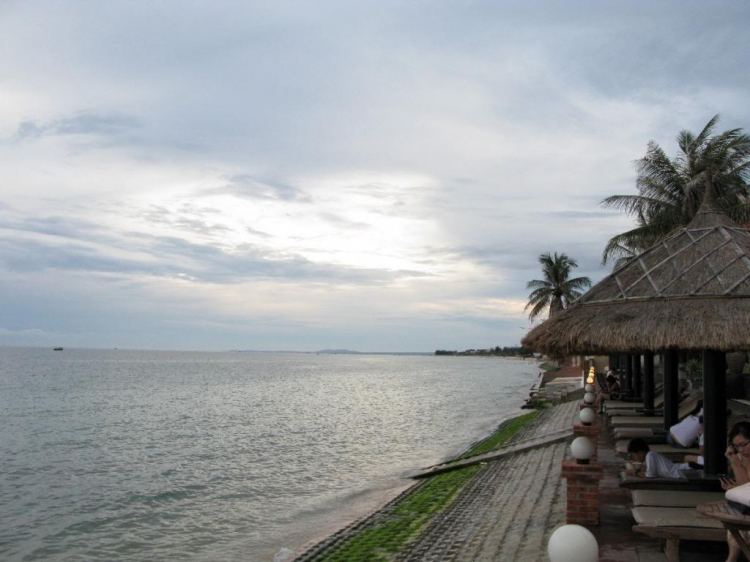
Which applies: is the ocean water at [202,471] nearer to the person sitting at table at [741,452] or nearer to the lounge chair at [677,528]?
the lounge chair at [677,528]

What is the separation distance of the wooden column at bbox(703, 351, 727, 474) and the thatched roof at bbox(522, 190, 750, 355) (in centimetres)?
58

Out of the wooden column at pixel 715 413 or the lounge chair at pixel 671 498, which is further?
the wooden column at pixel 715 413

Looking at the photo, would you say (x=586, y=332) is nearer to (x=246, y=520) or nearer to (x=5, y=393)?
(x=246, y=520)

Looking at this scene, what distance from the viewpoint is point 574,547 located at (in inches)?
124

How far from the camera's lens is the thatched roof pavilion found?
6531 millimetres

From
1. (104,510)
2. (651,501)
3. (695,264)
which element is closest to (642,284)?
(695,264)

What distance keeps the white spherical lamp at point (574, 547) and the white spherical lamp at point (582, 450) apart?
11.7ft

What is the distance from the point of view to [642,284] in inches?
294

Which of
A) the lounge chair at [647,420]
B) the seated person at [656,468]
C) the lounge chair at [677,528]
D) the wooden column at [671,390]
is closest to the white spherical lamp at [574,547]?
the lounge chair at [677,528]

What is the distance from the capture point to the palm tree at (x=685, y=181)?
23.3 metres

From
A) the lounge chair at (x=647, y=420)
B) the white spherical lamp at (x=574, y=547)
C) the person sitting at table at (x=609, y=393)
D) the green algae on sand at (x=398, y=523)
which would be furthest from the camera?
the person sitting at table at (x=609, y=393)

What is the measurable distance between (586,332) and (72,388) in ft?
210

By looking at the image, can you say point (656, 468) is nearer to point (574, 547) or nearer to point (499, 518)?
point (499, 518)

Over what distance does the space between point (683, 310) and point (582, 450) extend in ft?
5.90
